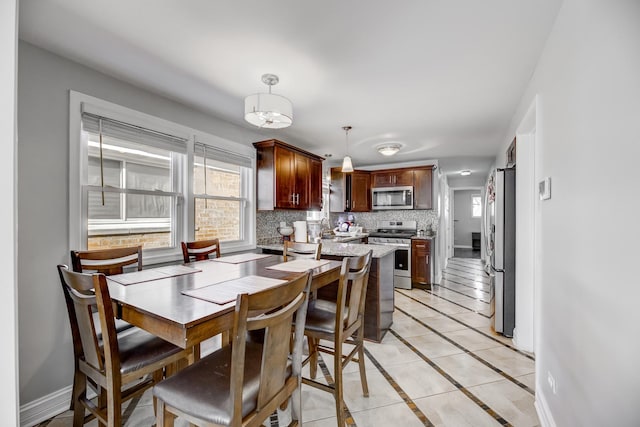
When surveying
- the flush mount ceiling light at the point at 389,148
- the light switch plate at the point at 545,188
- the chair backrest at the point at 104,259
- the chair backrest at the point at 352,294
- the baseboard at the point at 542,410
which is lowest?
the baseboard at the point at 542,410

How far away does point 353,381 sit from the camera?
2.16 meters

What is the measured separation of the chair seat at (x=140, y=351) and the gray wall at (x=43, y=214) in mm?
779

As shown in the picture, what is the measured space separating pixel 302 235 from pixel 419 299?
206 centimetres

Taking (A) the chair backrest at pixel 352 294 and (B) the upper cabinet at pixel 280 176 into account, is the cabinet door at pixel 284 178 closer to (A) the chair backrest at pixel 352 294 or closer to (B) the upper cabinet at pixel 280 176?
(B) the upper cabinet at pixel 280 176

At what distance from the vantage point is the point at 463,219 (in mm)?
10586

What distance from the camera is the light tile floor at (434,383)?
5.78 feet

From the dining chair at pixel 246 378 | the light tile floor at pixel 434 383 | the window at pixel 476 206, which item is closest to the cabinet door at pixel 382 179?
the light tile floor at pixel 434 383

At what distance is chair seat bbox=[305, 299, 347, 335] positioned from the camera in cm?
176

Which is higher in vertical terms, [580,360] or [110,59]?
[110,59]

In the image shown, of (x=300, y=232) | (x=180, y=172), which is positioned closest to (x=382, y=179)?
(x=300, y=232)

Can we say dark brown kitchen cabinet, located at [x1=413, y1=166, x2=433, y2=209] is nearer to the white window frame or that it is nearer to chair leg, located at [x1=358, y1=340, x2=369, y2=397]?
the white window frame

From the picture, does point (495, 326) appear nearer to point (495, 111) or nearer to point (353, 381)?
point (353, 381)

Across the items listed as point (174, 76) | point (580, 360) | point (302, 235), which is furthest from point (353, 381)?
point (174, 76)

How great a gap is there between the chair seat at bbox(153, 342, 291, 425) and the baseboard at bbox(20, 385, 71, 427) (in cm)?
140
